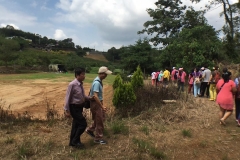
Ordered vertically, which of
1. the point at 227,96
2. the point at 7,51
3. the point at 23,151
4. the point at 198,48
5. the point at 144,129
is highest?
the point at 7,51

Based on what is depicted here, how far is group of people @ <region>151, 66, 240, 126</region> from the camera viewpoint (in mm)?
6695

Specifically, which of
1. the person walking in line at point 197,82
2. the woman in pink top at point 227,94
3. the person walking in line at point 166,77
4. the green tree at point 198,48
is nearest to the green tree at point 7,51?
the green tree at point 198,48

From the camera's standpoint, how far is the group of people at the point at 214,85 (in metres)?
6.70

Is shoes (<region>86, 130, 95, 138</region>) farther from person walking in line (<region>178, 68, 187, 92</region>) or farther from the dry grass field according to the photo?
→ person walking in line (<region>178, 68, 187, 92</region>)

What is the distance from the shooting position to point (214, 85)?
11.0 meters

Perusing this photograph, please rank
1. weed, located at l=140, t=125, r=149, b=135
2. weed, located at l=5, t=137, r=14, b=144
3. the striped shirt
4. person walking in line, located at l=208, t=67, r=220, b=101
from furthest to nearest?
person walking in line, located at l=208, t=67, r=220, b=101 → weed, located at l=140, t=125, r=149, b=135 → weed, located at l=5, t=137, r=14, b=144 → the striped shirt

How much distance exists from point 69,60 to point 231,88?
53.1 meters

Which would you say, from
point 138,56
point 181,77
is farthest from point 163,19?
point 181,77

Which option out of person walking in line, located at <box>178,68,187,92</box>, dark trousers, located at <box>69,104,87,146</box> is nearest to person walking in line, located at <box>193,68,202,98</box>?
person walking in line, located at <box>178,68,187,92</box>

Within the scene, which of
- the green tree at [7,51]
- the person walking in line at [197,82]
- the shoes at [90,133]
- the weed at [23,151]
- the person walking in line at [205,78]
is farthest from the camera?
the green tree at [7,51]

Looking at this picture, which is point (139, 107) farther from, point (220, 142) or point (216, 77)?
point (216, 77)

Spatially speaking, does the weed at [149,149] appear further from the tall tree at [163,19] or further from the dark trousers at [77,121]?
the tall tree at [163,19]

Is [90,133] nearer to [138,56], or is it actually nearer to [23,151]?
[23,151]

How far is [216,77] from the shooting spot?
10461mm
